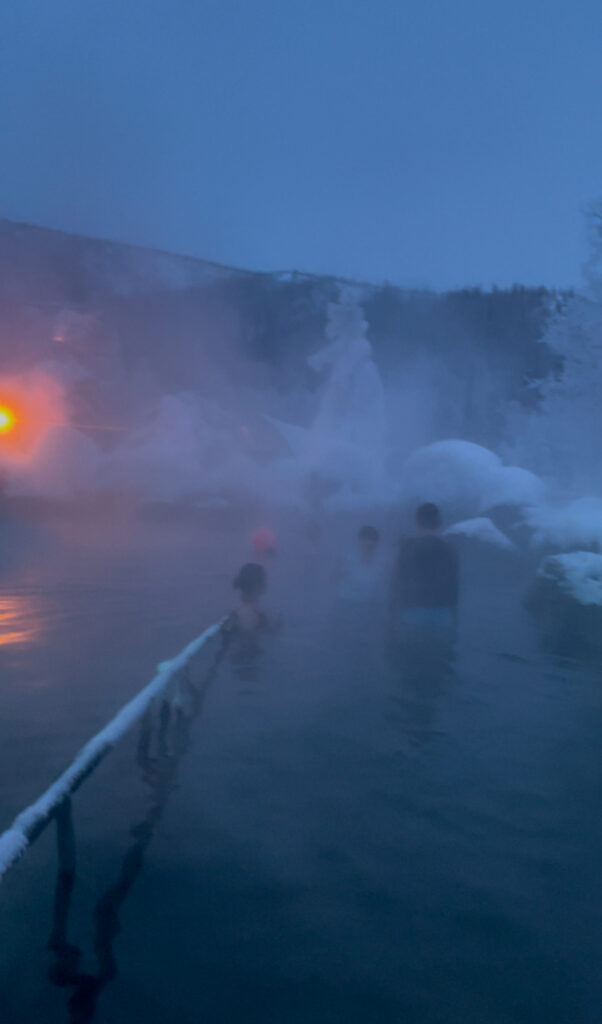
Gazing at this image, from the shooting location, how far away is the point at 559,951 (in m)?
2.64

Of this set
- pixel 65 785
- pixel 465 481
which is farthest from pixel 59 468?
pixel 65 785

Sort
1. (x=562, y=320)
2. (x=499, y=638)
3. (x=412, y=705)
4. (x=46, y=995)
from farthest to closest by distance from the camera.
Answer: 1. (x=562, y=320)
2. (x=499, y=638)
3. (x=412, y=705)
4. (x=46, y=995)

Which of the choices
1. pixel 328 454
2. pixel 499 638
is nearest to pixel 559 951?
pixel 499 638

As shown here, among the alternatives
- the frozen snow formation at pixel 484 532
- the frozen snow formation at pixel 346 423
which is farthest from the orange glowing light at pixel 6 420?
the frozen snow formation at pixel 484 532

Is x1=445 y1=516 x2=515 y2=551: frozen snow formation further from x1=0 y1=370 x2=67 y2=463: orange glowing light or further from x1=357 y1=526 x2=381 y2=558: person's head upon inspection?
x1=0 y1=370 x2=67 y2=463: orange glowing light

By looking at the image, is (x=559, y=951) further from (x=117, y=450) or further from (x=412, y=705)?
(x=117, y=450)

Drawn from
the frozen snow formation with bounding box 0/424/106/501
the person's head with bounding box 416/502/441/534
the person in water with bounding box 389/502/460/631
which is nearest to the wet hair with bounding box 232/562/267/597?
the person in water with bounding box 389/502/460/631

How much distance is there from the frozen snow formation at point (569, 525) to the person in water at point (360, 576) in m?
5.31

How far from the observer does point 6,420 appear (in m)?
26.6

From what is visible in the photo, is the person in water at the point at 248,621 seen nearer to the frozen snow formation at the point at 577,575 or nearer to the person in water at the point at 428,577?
the person in water at the point at 428,577

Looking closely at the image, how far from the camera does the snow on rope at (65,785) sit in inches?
76.2

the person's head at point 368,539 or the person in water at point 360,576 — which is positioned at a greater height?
the person's head at point 368,539

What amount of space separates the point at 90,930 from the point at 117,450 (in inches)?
1007

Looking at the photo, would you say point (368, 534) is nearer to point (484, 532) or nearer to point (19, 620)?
point (19, 620)
